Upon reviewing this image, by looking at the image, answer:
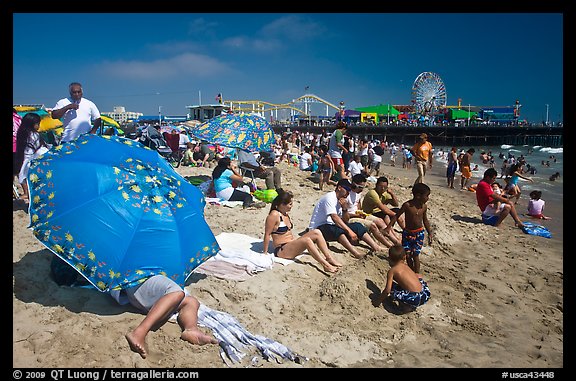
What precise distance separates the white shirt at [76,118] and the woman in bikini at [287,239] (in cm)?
315

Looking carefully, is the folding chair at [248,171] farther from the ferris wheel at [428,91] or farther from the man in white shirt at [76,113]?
the ferris wheel at [428,91]

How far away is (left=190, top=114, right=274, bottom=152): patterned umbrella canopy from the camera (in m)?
7.79

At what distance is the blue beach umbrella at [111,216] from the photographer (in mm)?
2801

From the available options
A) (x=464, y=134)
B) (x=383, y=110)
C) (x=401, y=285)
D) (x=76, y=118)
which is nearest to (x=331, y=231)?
(x=401, y=285)

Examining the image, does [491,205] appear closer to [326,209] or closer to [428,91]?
[326,209]

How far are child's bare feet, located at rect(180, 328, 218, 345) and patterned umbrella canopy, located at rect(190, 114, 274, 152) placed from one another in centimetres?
515

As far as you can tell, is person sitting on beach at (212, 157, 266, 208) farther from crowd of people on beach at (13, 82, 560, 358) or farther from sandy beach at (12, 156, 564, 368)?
sandy beach at (12, 156, 564, 368)

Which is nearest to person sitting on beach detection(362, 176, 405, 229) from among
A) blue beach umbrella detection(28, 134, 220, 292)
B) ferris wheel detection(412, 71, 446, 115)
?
blue beach umbrella detection(28, 134, 220, 292)

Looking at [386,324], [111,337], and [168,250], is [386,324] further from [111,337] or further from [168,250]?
[111,337]

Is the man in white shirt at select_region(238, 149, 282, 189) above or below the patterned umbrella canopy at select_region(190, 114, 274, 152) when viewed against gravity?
below

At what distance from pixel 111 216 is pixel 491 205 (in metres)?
7.36

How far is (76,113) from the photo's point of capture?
17.8 feet
